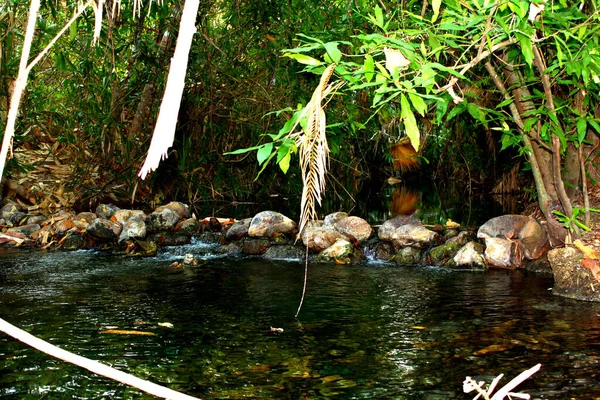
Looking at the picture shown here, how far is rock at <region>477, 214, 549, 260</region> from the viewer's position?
715cm

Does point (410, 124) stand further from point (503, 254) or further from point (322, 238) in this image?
point (322, 238)

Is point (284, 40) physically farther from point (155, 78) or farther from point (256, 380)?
point (256, 380)

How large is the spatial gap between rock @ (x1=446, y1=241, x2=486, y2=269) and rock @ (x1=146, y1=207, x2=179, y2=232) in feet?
12.1

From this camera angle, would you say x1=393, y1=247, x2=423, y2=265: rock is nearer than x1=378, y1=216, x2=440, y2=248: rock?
Yes

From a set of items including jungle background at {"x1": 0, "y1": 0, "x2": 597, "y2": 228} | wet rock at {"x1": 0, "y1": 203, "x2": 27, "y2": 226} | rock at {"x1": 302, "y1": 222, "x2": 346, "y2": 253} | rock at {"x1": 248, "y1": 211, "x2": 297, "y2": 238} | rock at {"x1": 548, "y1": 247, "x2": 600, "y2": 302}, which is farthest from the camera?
wet rock at {"x1": 0, "y1": 203, "x2": 27, "y2": 226}

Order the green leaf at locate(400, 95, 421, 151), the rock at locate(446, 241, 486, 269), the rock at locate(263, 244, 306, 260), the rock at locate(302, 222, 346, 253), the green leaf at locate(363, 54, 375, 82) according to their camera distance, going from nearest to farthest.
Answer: the green leaf at locate(400, 95, 421, 151), the green leaf at locate(363, 54, 375, 82), the rock at locate(446, 241, 486, 269), the rock at locate(263, 244, 306, 260), the rock at locate(302, 222, 346, 253)

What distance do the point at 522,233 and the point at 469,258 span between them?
653 millimetres

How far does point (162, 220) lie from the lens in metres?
9.09

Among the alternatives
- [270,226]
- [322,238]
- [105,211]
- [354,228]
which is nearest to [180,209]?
[105,211]

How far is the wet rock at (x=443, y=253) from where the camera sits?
7.34 metres

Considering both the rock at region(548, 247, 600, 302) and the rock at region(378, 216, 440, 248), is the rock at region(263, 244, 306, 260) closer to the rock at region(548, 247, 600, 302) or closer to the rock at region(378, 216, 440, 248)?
the rock at region(378, 216, 440, 248)

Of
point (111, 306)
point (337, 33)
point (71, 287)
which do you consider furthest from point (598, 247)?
point (71, 287)

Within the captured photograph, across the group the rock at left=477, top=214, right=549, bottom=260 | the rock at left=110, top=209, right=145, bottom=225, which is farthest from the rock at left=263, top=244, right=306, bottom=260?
the rock at left=110, top=209, right=145, bottom=225

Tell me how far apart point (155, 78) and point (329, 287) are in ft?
18.1
